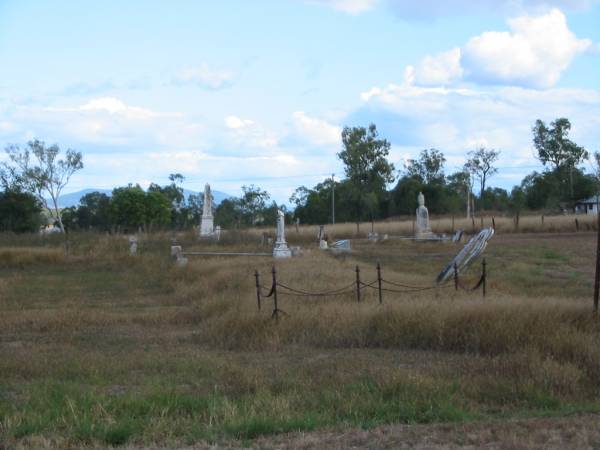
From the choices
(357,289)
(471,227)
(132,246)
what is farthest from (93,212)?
(357,289)

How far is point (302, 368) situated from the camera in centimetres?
995

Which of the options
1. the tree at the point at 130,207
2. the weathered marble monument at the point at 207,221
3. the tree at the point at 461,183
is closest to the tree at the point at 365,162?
the tree at the point at 461,183

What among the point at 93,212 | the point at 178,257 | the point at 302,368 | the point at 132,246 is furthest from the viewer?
the point at 93,212

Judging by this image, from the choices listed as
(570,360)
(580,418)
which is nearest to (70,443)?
(580,418)

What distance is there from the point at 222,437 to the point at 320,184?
77.2m

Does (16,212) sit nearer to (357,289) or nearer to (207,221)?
(207,221)

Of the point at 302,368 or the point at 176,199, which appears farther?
the point at 176,199

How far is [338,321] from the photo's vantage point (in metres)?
12.5

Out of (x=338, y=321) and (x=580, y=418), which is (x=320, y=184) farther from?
(x=580, y=418)

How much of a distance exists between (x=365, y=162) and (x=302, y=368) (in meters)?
68.2

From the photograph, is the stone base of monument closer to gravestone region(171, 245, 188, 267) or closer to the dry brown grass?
gravestone region(171, 245, 188, 267)

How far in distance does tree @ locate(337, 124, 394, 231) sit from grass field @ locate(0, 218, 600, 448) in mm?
56931

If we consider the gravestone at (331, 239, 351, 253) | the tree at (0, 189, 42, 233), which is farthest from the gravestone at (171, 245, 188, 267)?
the tree at (0, 189, 42, 233)

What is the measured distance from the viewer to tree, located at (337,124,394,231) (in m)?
76.5
